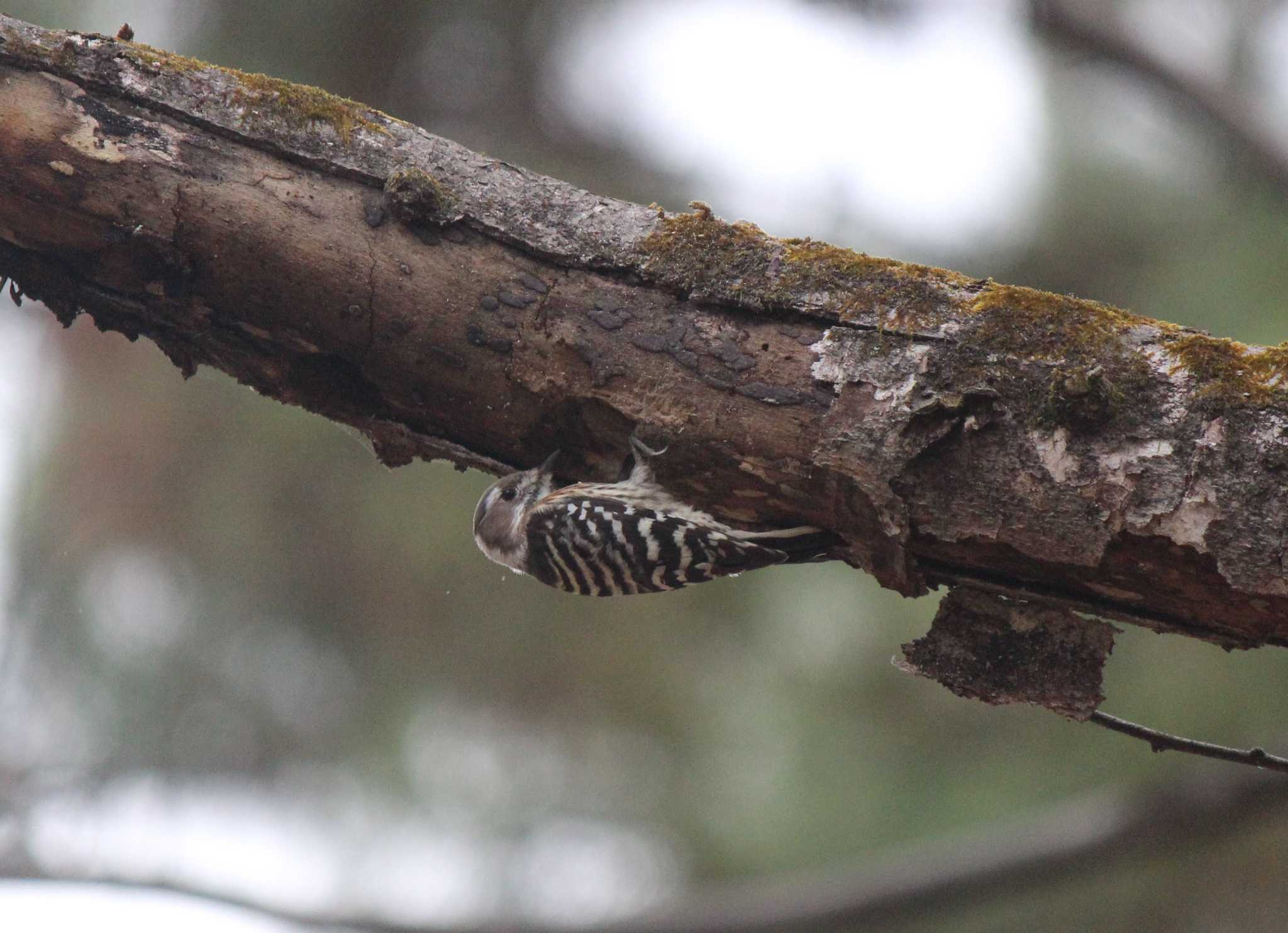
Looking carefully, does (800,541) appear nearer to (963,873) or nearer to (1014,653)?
(1014,653)

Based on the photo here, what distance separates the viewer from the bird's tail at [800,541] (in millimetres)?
2021

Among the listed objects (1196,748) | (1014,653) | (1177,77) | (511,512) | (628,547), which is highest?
(1177,77)

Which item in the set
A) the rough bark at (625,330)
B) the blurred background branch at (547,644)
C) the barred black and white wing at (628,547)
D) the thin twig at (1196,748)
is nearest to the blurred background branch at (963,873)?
the blurred background branch at (547,644)

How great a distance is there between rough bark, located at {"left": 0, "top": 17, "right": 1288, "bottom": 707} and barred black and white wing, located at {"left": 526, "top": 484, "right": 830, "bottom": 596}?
0.20m

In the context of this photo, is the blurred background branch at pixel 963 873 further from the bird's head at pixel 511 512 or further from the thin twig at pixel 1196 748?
the thin twig at pixel 1196 748

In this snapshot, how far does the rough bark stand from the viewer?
5.74ft

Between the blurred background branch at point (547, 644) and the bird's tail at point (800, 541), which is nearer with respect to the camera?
the bird's tail at point (800, 541)

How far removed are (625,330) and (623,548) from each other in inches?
27.3

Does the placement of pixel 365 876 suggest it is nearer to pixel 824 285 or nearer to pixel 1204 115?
pixel 824 285

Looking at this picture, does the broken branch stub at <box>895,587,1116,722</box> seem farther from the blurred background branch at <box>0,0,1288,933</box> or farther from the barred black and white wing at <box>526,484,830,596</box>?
the blurred background branch at <box>0,0,1288,933</box>

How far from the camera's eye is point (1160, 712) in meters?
4.11

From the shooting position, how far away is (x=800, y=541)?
2125 millimetres

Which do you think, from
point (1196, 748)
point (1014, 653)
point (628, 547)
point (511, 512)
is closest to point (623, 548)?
point (628, 547)

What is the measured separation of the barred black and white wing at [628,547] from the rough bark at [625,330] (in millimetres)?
203
